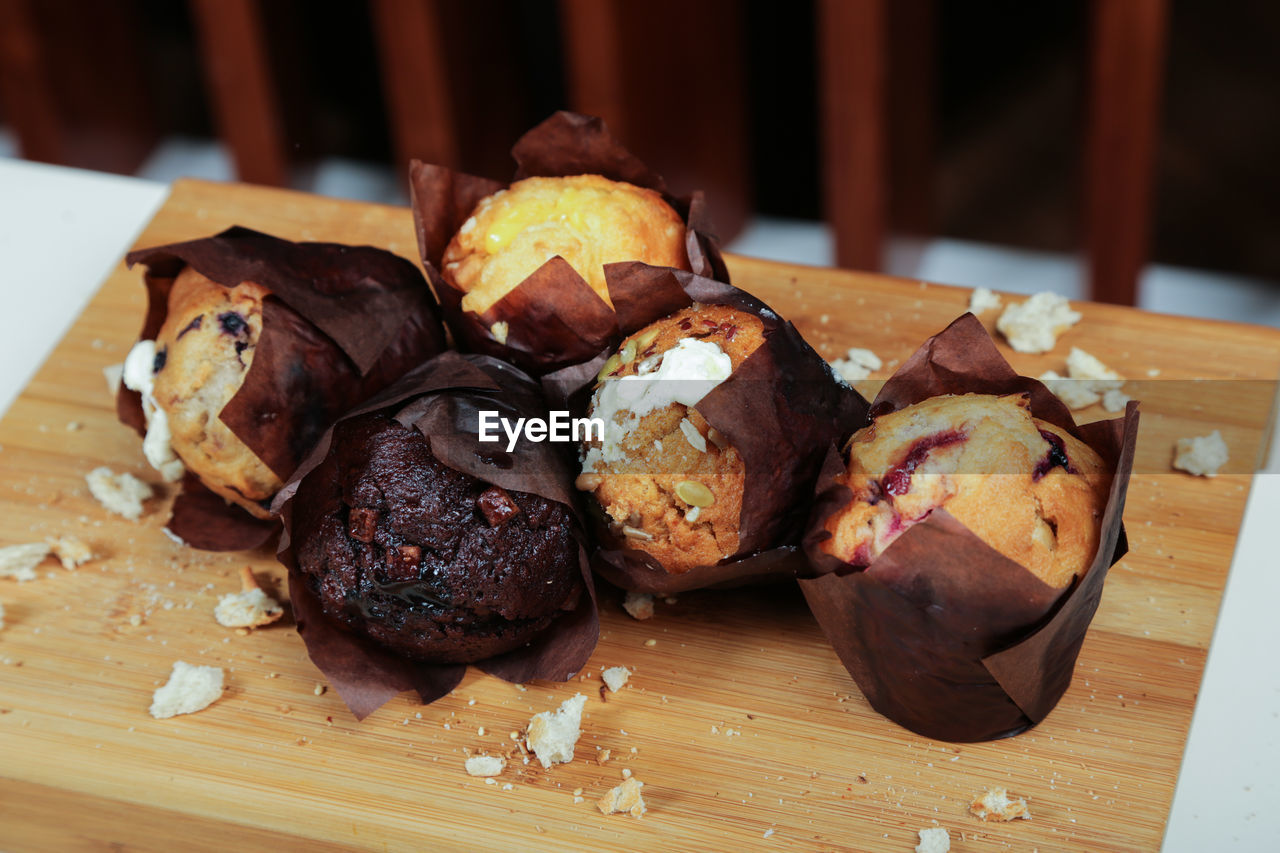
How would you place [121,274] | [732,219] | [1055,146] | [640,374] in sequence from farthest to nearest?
1. [1055,146]
2. [732,219]
3. [121,274]
4. [640,374]

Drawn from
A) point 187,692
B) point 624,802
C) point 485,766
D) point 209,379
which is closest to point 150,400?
point 209,379

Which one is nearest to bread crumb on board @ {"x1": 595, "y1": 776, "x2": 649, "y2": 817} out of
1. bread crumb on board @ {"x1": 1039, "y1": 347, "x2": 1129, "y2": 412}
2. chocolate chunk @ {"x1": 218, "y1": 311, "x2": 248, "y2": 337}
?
chocolate chunk @ {"x1": 218, "y1": 311, "x2": 248, "y2": 337}

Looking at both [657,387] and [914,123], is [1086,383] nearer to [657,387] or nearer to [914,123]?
[657,387]

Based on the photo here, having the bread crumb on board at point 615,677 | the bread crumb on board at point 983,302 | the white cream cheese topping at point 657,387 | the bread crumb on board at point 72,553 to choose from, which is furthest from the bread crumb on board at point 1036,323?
the bread crumb on board at point 72,553

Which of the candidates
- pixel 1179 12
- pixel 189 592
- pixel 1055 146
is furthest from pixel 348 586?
pixel 1179 12

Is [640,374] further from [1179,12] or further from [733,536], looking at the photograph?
[1179,12]
